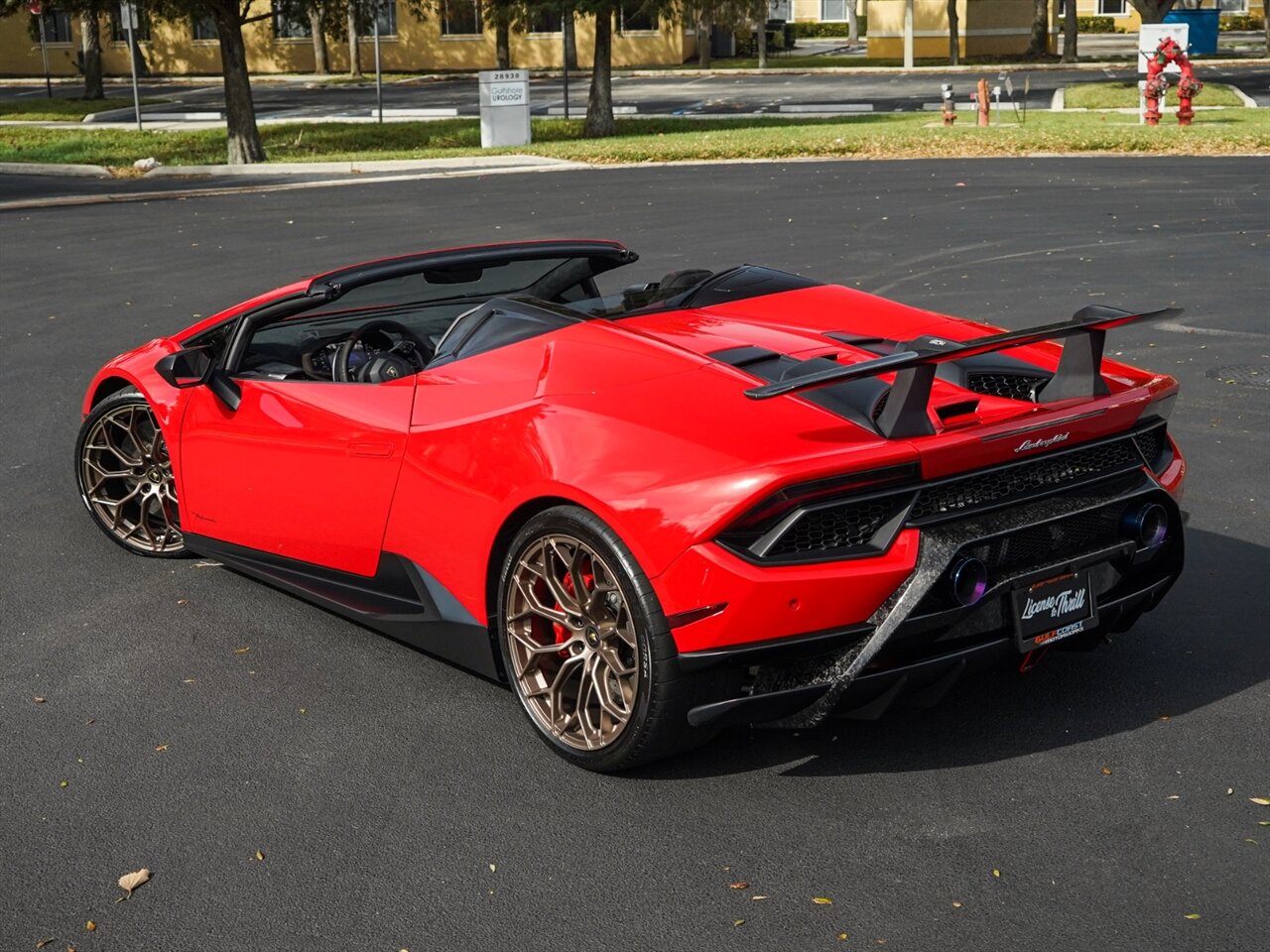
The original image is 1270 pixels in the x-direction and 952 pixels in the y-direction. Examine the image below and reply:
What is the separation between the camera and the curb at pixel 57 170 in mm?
28750

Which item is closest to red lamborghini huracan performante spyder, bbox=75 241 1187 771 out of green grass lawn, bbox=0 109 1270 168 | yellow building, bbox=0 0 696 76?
green grass lawn, bbox=0 109 1270 168

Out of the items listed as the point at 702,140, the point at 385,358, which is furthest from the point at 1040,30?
the point at 385,358

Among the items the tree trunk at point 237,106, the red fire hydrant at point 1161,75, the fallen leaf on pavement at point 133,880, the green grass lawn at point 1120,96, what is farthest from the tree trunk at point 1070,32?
the fallen leaf on pavement at point 133,880

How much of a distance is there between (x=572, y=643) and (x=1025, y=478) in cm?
137

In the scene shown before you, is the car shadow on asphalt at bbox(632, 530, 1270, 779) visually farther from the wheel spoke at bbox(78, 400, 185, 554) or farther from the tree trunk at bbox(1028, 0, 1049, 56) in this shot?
the tree trunk at bbox(1028, 0, 1049, 56)

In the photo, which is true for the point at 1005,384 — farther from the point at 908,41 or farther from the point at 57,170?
the point at 908,41

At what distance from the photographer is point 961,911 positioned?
12.5 feet

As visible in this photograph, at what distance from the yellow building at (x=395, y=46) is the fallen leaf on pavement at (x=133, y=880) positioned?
2286 inches

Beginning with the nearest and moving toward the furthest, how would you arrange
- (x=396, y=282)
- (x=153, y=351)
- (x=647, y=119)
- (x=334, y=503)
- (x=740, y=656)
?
1. (x=740, y=656)
2. (x=334, y=503)
3. (x=396, y=282)
4. (x=153, y=351)
5. (x=647, y=119)

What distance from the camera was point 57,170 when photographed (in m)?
29.5

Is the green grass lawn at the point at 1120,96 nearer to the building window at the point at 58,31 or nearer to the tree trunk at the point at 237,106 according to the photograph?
the tree trunk at the point at 237,106

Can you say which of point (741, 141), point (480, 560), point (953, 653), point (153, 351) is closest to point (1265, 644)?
point (953, 653)

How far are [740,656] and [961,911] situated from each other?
82 centimetres

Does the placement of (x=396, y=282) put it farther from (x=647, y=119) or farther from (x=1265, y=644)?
(x=647, y=119)
